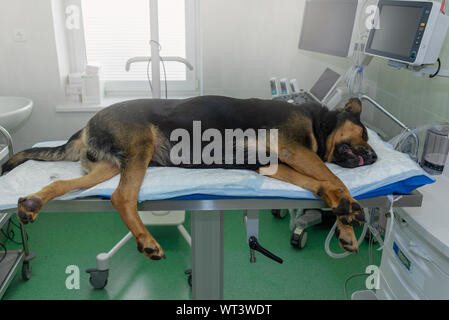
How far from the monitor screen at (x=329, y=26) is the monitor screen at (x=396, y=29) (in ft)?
0.49

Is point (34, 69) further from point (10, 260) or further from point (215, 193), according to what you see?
point (215, 193)

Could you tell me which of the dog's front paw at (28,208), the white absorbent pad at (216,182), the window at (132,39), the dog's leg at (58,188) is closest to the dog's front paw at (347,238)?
the white absorbent pad at (216,182)

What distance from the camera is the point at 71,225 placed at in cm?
292

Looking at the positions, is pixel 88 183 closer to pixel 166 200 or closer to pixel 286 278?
pixel 166 200

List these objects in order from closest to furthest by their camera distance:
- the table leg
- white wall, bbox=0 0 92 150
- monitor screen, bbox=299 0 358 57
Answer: the table leg < monitor screen, bbox=299 0 358 57 < white wall, bbox=0 0 92 150

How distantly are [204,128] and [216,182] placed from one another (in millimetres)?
312

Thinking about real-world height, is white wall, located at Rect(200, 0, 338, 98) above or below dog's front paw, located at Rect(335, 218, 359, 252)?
above

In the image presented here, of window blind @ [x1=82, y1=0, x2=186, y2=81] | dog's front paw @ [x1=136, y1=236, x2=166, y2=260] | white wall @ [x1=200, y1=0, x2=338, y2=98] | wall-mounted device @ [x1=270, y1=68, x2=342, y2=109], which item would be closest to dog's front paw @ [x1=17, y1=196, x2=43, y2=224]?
dog's front paw @ [x1=136, y1=236, x2=166, y2=260]

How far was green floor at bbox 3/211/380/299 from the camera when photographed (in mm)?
2262

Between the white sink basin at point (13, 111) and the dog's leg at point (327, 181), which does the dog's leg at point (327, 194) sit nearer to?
the dog's leg at point (327, 181)

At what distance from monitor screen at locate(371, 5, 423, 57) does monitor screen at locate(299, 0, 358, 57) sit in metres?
0.15

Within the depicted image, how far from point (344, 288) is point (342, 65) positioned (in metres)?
1.66

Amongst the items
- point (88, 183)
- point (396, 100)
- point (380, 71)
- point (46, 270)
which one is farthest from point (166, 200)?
point (380, 71)

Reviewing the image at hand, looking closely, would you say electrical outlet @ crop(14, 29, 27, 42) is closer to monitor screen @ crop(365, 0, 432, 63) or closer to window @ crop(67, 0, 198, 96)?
window @ crop(67, 0, 198, 96)
